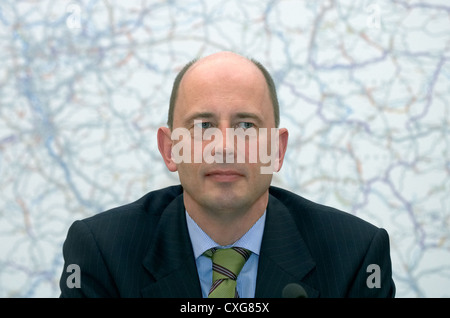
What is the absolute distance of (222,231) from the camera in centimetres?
A: 146

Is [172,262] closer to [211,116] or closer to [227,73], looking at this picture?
[211,116]

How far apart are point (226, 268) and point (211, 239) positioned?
128 millimetres

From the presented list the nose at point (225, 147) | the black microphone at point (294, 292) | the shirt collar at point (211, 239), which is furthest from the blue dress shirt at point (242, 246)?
the black microphone at point (294, 292)

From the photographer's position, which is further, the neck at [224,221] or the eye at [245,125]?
the neck at [224,221]

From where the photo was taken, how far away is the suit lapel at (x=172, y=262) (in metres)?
1.35

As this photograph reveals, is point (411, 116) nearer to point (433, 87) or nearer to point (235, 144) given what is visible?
point (433, 87)

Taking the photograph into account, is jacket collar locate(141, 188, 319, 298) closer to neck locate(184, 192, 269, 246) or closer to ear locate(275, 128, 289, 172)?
neck locate(184, 192, 269, 246)

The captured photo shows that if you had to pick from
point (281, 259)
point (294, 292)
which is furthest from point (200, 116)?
point (294, 292)

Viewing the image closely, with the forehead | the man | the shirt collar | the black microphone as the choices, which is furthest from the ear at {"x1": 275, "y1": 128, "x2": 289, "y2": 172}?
the black microphone

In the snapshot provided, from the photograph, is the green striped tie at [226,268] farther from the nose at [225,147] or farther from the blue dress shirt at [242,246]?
the nose at [225,147]
